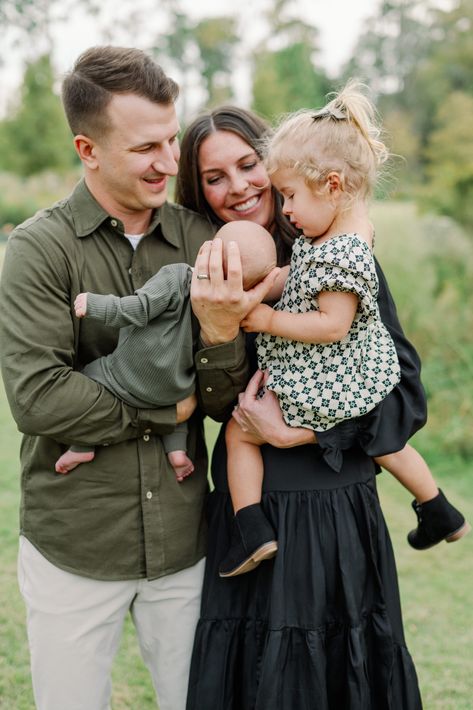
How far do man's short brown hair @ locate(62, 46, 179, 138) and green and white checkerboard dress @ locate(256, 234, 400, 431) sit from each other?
558mm

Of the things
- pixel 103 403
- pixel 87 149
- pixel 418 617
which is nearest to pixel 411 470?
pixel 103 403

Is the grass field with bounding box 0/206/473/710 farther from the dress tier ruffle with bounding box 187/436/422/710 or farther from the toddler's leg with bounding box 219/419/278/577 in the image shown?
the toddler's leg with bounding box 219/419/278/577

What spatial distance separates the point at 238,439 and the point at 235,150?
872mm

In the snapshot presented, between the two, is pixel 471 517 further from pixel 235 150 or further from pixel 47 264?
pixel 47 264

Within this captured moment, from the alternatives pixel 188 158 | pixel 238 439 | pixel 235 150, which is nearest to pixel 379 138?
pixel 235 150

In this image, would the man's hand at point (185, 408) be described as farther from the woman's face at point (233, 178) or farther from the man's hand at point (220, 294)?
the woman's face at point (233, 178)

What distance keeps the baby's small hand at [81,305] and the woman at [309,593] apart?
1.77ft

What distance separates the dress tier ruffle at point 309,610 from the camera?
7.24ft

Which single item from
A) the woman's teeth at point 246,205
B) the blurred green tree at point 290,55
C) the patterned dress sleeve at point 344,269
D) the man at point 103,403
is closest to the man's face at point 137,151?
the man at point 103,403

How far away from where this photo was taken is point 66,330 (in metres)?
2.08

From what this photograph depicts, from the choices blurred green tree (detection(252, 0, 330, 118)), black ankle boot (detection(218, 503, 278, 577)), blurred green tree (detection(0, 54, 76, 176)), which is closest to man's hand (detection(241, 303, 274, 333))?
black ankle boot (detection(218, 503, 278, 577))

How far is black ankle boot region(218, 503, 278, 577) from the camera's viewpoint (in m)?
2.18

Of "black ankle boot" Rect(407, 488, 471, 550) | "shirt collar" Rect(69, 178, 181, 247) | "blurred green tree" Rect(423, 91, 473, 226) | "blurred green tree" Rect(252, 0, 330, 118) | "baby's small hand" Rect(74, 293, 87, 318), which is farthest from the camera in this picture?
"blurred green tree" Rect(252, 0, 330, 118)

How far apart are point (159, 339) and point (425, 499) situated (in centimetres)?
108
